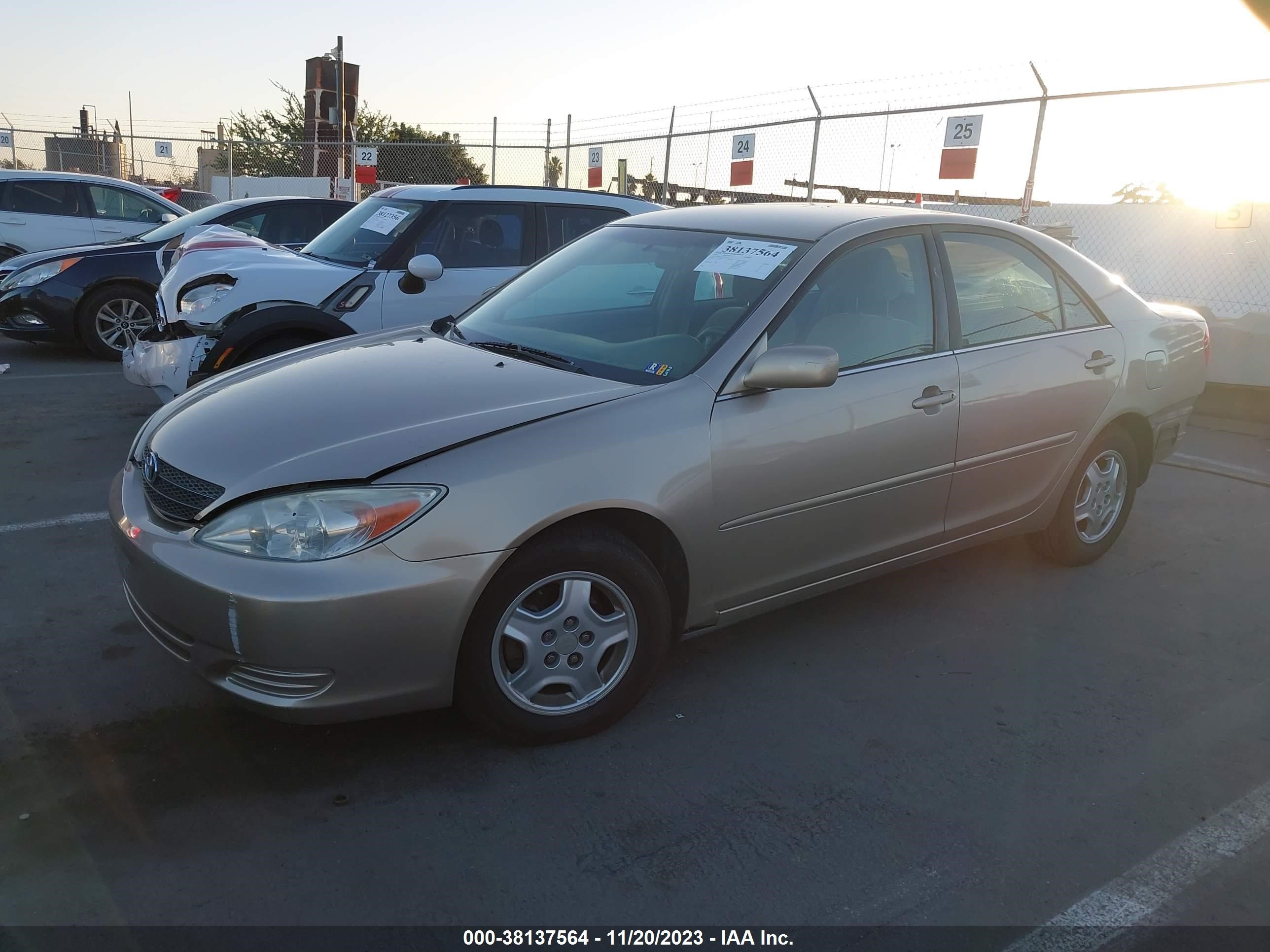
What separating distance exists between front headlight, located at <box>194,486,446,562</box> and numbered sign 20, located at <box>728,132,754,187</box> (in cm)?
1080

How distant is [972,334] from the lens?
4.07 metres

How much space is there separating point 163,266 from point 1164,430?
25.4ft

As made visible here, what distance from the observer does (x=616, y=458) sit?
3.03 meters

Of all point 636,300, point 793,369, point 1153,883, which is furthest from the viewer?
point 636,300

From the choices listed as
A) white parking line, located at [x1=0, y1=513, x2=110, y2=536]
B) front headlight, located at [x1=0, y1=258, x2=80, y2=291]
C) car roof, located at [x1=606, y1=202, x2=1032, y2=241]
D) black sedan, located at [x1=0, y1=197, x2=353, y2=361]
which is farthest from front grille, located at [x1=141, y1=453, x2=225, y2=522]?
front headlight, located at [x1=0, y1=258, x2=80, y2=291]

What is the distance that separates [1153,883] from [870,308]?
2080mm

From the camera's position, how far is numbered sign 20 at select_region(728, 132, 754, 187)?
12.6 metres

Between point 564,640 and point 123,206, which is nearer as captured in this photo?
point 564,640

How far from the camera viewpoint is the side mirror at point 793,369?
3.25 m

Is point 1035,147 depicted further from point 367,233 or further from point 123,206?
point 123,206

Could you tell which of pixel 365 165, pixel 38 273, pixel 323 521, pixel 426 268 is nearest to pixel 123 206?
pixel 38 273

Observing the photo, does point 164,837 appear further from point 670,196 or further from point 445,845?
point 670,196

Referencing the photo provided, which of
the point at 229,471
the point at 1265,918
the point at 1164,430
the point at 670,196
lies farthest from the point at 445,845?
the point at 670,196

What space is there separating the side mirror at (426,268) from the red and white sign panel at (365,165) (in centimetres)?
1149
